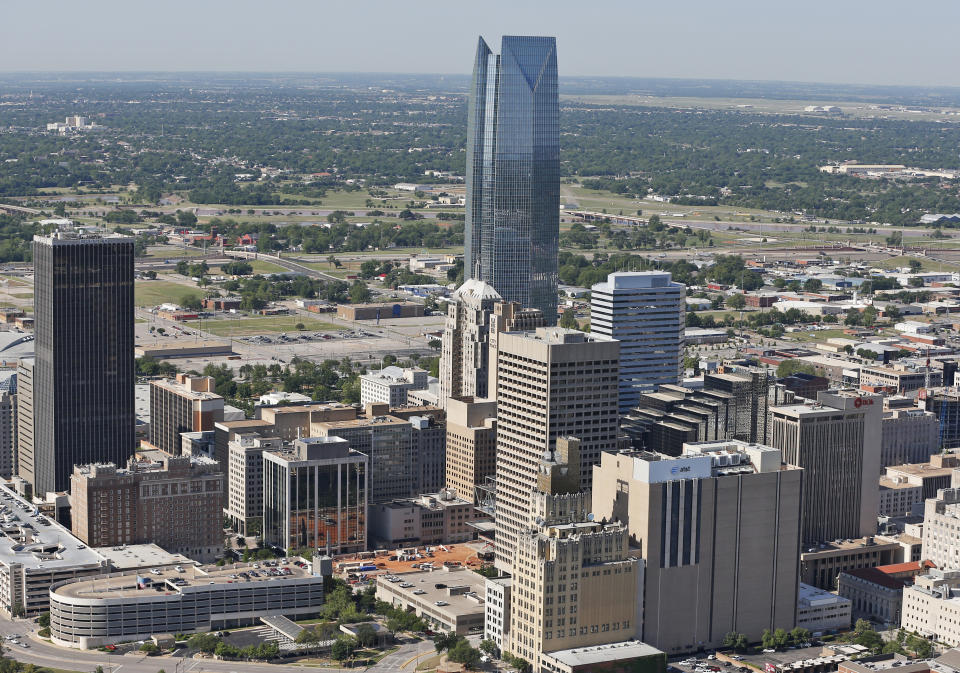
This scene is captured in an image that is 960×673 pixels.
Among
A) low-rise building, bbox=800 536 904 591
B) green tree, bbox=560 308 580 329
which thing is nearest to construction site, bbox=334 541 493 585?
low-rise building, bbox=800 536 904 591

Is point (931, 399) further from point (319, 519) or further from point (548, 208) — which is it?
point (319, 519)

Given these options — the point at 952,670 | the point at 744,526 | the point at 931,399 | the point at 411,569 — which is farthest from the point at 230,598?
the point at 931,399

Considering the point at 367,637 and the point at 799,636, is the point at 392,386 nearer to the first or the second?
the point at 367,637

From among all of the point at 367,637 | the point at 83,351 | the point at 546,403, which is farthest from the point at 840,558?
the point at 83,351

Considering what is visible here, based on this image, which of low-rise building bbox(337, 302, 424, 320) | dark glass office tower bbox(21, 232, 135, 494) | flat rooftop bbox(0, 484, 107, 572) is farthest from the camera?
low-rise building bbox(337, 302, 424, 320)

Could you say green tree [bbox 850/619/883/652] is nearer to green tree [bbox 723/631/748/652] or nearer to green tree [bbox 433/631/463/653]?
green tree [bbox 723/631/748/652]

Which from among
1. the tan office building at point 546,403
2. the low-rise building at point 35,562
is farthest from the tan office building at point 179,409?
the tan office building at point 546,403
